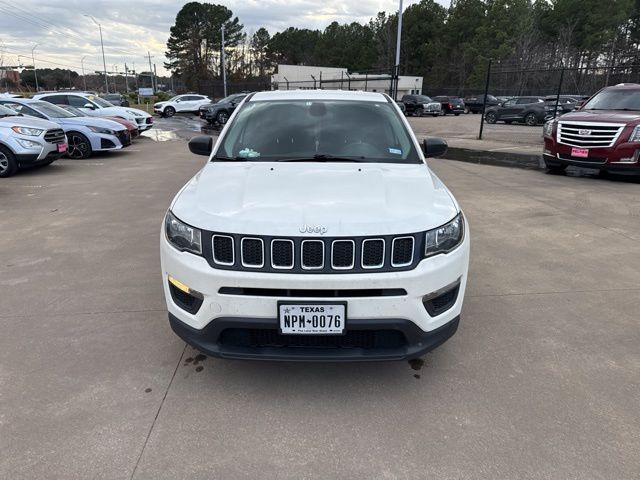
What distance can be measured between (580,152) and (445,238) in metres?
8.47

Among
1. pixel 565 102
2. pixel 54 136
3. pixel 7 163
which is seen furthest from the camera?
pixel 565 102

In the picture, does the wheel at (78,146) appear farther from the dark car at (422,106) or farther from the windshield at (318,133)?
the dark car at (422,106)

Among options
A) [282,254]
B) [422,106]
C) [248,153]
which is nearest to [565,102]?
[422,106]

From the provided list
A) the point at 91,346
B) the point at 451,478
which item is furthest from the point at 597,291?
the point at 91,346

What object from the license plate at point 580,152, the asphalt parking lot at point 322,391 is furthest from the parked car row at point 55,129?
the license plate at point 580,152

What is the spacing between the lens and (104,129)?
12547mm

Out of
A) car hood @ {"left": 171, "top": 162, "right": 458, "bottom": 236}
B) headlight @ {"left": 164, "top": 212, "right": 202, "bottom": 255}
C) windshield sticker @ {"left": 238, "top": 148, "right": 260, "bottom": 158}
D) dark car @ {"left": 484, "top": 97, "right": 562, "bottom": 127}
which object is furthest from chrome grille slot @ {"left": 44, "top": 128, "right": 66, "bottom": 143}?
dark car @ {"left": 484, "top": 97, "right": 562, "bottom": 127}

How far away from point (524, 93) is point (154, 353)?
141 feet

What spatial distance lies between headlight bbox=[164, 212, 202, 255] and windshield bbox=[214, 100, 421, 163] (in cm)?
105

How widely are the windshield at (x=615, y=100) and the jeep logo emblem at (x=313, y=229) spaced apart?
10.3 metres

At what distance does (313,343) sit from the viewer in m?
2.54

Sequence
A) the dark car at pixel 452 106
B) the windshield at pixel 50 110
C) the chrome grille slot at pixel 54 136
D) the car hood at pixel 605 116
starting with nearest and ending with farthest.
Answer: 1. the car hood at pixel 605 116
2. the chrome grille slot at pixel 54 136
3. the windshield at pixel 50 110
4. the dark car at pixel 452 106

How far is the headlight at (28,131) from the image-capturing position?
9477mm

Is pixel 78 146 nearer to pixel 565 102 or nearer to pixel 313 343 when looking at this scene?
pixel 313 343
